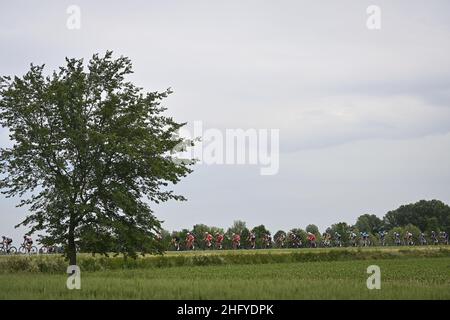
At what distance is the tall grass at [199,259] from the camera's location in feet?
135

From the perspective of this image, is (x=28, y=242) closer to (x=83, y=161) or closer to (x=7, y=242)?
(x=7, y=242)

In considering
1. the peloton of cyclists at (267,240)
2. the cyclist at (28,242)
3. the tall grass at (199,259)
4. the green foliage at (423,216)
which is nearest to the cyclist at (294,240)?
the peloton of cyclists at (267,240)

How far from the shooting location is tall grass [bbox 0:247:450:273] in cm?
4125

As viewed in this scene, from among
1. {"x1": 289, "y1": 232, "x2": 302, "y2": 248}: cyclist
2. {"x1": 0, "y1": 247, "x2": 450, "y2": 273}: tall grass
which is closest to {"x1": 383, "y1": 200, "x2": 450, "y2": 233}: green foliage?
{"x1": 289, "y1": 232, "x2": 302, "y2": 248}: cyclist

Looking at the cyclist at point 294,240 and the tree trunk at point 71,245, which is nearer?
the tree trunk at point 71,245

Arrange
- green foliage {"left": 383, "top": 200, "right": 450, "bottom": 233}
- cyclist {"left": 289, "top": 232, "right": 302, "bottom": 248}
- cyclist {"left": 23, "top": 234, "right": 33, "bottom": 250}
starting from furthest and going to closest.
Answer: green foliage {"left": 383, "top": 200, "right": 450, "bottom": 233}
cyclist {"left": 289, "top": 232, "right": 302, "bottom": 248}
cyclist {"left": 23, "top": 234, "right": 33, "bottom": 250}

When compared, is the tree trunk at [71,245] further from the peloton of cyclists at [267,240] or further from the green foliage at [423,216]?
the green foliage at [423,216]

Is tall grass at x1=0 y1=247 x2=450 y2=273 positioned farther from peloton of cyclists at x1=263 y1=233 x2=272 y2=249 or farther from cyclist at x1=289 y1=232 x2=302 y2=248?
cyclist at x1=289 y1=232 x2=302 y2=248
